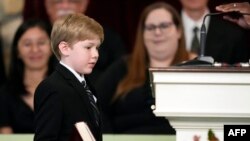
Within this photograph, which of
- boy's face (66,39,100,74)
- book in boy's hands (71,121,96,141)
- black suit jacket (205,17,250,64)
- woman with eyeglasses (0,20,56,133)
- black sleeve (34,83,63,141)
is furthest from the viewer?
woman with eyeglasses (0,20,56,133)

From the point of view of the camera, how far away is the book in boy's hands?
2451 millimetres

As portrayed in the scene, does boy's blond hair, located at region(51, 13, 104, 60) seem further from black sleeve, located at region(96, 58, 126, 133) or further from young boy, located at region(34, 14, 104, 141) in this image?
black sleeve, located at region(96, 58, 126, 133)

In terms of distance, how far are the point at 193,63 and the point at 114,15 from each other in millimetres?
2215

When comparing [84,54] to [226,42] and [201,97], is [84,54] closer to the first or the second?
[201,97]

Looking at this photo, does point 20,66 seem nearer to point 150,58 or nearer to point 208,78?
point 150,58

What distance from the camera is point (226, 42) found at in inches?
203

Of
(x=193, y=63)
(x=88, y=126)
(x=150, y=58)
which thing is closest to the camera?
(x=88, y=126)

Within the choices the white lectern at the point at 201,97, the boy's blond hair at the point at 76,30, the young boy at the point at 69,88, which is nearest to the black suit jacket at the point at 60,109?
the young boy at the point at 69,88

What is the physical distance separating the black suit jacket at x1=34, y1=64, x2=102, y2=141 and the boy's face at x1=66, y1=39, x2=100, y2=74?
64 millimetres

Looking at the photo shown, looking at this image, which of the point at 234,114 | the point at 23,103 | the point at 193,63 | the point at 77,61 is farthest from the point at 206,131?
the point at 23,103

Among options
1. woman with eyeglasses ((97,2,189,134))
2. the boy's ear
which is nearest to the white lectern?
the boy's ear

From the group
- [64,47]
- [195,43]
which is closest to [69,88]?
[64,47]

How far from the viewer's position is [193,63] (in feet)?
10.1

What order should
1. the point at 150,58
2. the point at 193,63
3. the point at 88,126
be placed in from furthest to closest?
1. the point at 150,58
2. the point at 193,63
3. the point at 88,126
